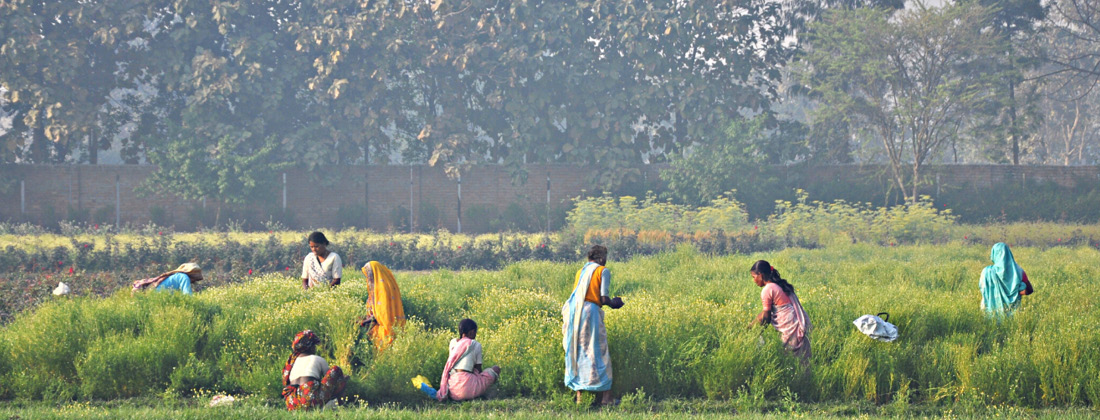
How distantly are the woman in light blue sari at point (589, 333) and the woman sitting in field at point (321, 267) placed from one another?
378 cm

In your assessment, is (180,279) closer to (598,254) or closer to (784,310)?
(598,254)

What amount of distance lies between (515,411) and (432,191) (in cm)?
2383

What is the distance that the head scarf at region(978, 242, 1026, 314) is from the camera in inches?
379

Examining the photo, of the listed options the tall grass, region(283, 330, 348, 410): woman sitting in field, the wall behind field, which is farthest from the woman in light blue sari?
the wall behind field

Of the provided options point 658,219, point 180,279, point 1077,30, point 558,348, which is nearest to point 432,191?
point 658,219

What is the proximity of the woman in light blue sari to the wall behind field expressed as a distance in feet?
73.2

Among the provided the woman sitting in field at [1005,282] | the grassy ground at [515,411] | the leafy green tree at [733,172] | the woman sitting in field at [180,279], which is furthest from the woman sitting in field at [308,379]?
the leafy green tree at [733,172]

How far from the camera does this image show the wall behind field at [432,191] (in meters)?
29.6

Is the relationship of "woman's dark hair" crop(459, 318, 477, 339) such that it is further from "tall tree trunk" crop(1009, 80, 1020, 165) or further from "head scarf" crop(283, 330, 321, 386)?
"tall tree trunk" crop(1009, 80, 1020, 165)

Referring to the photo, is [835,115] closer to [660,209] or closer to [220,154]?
[660,209]

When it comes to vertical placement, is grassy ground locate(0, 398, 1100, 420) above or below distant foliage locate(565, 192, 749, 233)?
below

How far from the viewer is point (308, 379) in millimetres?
7418

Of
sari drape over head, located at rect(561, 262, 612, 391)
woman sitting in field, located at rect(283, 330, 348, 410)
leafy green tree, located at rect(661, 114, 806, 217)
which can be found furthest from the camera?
leafy green tree, located at rect(661, 114, 806, 217)

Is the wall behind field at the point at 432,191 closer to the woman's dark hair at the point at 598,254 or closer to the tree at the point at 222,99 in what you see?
the tree at the point at 222,99
